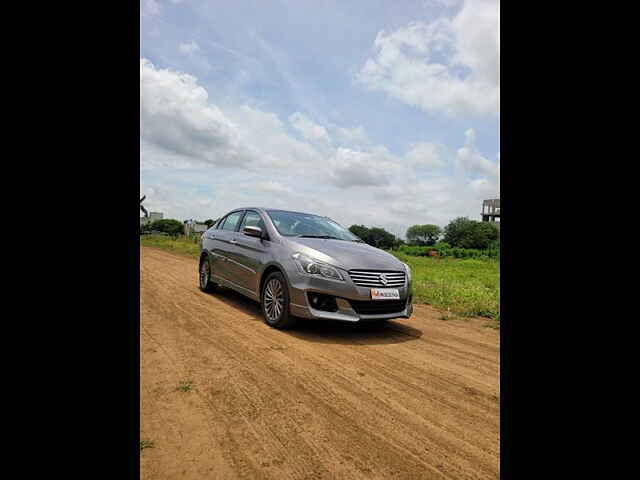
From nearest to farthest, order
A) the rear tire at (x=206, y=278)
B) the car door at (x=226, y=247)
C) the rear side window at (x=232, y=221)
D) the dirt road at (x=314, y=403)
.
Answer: the dirt road at (x=314, y=403), the car door at (x=226, y=247), the rear side window at (x=232, y=221), the rear tire at (x=206, y=278)

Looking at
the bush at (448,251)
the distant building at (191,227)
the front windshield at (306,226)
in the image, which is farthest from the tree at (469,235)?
the front windshield at (306,226)

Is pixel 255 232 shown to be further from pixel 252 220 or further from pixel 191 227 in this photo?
pixel 191 227

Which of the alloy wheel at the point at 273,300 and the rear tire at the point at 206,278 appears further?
the rear tire at the point at 206,278

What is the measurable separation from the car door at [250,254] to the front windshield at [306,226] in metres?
0.25

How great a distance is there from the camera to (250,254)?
508cm

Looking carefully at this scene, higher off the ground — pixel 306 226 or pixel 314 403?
pixel 306 226

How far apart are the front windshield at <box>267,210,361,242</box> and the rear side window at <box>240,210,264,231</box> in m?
0.18

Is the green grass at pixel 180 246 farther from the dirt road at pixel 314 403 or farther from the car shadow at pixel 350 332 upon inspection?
the dirt road at pixel 314 403

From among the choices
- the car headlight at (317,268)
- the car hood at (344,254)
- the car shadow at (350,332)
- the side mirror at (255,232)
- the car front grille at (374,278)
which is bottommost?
the car shadow at (350,332)

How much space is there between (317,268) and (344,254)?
441mm

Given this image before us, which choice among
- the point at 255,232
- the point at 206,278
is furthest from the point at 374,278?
the point at 206,278

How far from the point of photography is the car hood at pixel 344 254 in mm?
4184
